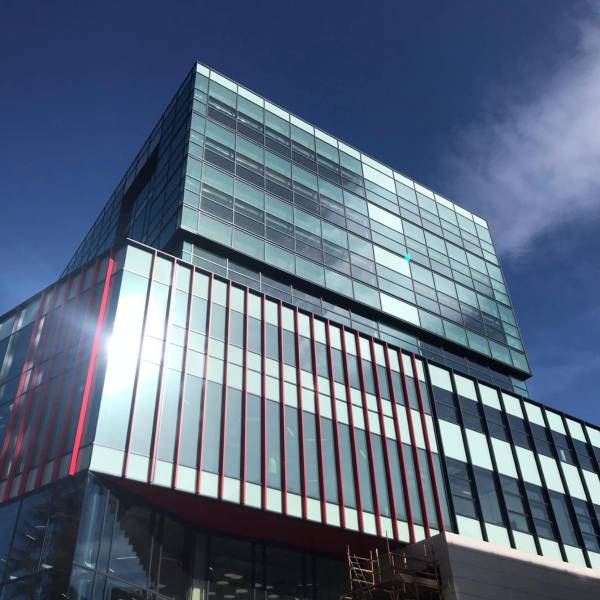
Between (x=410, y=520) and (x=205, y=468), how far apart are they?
9099 millimetres

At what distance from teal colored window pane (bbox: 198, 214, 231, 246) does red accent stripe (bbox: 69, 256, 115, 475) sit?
25.1 ft

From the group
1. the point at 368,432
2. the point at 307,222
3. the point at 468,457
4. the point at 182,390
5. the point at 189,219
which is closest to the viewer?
the point at 182,390

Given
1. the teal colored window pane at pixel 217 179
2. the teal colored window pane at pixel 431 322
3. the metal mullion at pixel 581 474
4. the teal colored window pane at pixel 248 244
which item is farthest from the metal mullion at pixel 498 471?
the teal colored window pane at pixel 217 179

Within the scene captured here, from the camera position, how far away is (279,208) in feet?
128

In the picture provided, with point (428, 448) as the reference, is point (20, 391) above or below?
above

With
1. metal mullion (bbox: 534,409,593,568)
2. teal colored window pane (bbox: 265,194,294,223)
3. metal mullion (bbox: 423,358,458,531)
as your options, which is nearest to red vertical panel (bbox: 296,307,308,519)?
metal mullion (bbox: 423,358,458,531)

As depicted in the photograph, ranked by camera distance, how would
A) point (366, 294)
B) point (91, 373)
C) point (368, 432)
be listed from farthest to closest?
point (366, 294) < point (368, 432) < point (91, 373)

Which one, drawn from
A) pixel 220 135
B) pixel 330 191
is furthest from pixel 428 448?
pixel 220 135

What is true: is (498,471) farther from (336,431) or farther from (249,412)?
(249,412)

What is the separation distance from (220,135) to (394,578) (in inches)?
1070

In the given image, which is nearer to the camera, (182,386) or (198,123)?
(182,386)

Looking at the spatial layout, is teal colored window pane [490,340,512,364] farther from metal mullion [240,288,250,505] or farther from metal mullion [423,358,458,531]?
metal mullion [240,288,250,505]

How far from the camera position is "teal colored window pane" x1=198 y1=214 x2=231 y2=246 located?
3384 centimetres

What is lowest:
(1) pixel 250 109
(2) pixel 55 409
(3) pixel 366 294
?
(2) pixel 55 409
